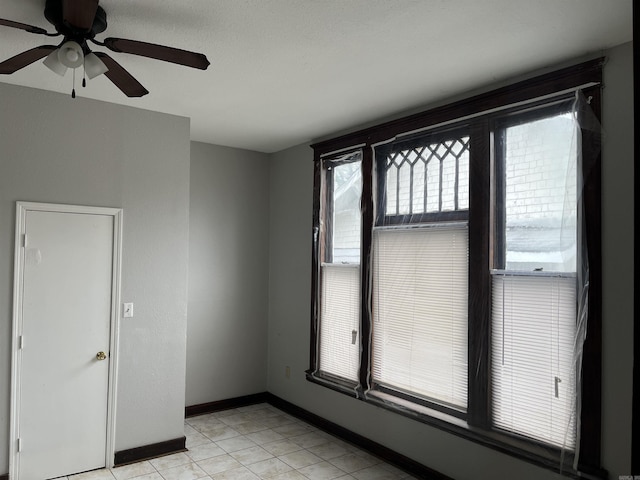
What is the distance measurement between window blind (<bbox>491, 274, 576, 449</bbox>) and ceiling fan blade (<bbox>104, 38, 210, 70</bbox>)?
2159 mm

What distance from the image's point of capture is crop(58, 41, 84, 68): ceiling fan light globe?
2.13 metres

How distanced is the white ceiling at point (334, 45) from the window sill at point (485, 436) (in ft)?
7.24

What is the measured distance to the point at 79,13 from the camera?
1968 mm

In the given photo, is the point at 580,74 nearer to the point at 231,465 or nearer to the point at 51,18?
the point at 51,18

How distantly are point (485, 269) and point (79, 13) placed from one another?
258 cm

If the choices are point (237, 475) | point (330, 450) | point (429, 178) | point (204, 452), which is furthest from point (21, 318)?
point (429, 178)

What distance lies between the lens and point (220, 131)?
14.4 ft

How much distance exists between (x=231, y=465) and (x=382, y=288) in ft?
5.83

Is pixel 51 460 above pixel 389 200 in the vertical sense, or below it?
below

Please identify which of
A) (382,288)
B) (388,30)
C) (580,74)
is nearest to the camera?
(388,30)

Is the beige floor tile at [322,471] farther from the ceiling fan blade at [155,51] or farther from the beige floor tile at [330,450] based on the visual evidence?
the ceiling fan blade at [155,51]

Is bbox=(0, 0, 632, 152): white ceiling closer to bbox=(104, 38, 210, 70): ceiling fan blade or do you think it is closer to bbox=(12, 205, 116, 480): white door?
bbox=(104, 38, 210, 70): ceiling fan blade

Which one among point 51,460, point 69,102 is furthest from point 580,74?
point 51,460

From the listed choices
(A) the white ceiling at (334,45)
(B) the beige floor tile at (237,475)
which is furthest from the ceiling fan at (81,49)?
(B) the beige floor tile at (237,475)
